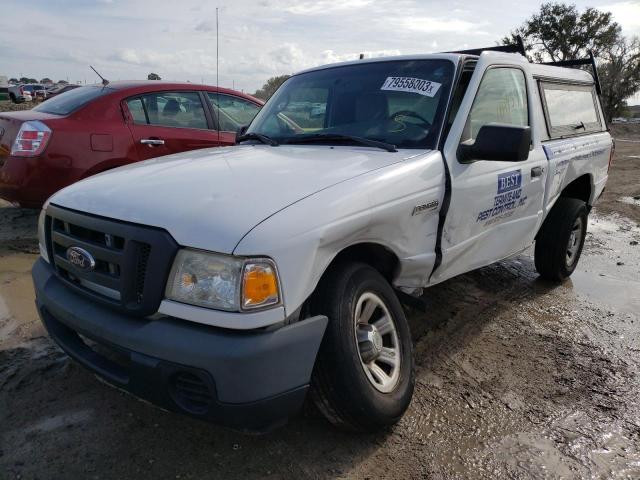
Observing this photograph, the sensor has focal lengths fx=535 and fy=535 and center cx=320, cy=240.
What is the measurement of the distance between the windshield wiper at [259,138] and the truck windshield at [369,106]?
0.9 inches

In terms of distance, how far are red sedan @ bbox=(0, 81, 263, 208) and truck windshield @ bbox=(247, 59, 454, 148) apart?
2.12m

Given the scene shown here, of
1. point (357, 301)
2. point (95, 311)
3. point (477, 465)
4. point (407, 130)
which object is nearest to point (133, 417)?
point (95, 311)

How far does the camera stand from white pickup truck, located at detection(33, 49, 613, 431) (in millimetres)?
1995

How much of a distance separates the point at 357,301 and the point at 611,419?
1.56 meters

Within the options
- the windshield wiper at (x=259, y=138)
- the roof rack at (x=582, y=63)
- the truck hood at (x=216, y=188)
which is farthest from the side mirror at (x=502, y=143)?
the roof rack at (x=582, y=63)

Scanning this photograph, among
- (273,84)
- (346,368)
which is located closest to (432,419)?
(346,368)

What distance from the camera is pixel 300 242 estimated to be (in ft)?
6.81

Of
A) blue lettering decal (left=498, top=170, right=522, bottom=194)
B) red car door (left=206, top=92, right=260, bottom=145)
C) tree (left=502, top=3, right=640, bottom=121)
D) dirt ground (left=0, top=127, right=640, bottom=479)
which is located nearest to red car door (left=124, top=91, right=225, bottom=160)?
red car door (left=206, top=92, right=260, bottom=145)

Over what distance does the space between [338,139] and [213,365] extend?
67.9 inches

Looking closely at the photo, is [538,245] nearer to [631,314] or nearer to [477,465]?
[631,314]

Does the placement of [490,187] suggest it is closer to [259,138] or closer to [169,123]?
[259,138]

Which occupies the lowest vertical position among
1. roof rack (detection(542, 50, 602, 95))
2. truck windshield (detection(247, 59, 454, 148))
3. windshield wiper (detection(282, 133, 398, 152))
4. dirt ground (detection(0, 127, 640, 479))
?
dirt ground (detection(0, 127, 640, 479))

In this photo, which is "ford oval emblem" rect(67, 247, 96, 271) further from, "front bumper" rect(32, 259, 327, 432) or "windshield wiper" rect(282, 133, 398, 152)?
"windshield wiper" rect(282, 133, 398, 152)

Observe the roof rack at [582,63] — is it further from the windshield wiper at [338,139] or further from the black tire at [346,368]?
the black tire at [346,368]
